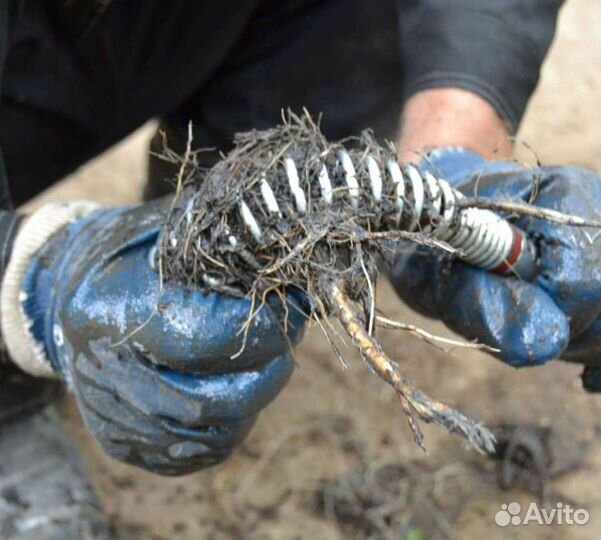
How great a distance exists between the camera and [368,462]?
178 cm

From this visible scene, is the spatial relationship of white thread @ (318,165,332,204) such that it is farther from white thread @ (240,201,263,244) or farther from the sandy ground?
the sandy ground

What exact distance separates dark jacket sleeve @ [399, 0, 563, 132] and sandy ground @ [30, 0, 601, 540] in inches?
24.2

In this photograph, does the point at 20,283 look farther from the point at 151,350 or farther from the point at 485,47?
the point at 485,47

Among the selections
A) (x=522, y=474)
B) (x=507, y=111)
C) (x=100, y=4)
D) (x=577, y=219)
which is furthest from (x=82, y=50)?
(x=522, y=474)

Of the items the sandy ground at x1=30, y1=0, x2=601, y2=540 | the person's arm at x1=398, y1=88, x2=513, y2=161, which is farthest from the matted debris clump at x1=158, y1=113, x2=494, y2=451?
the sandy ground at x1=30, y1=0, x2=601, y2=540

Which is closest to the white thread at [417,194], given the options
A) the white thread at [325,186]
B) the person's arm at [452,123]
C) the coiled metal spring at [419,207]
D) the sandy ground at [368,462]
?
the coiled metal spring at [419,207]

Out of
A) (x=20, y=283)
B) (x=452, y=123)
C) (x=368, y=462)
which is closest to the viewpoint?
(x=20, y=283)

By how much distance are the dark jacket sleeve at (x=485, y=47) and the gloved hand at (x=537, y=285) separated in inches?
14.5

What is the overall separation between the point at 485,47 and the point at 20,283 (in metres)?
0.83

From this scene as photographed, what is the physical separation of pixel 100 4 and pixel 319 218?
2.33 ft
